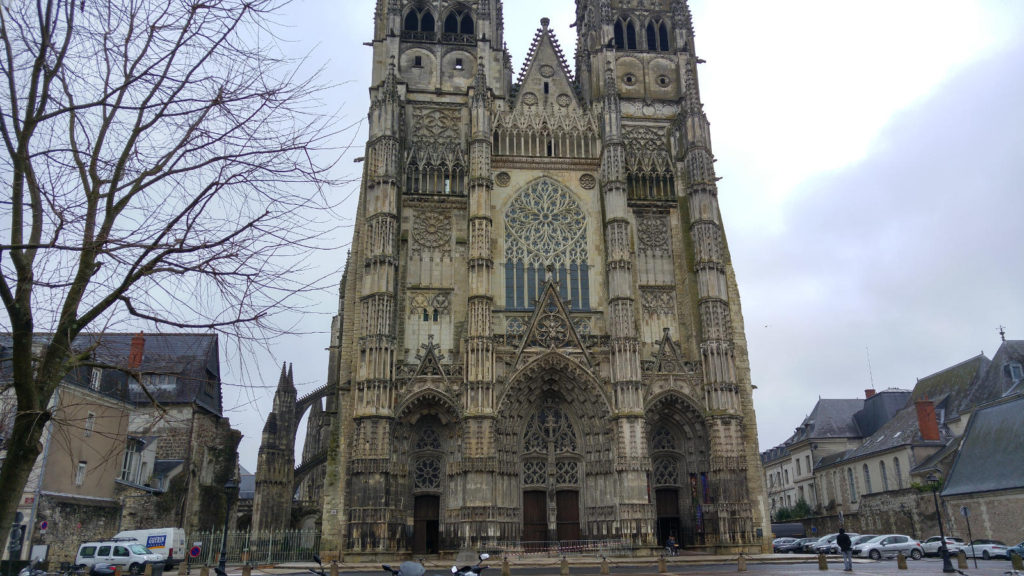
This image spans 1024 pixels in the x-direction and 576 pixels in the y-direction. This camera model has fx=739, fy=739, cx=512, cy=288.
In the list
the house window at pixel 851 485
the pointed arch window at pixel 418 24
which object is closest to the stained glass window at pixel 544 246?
the pointed arch window at pixel 418 24

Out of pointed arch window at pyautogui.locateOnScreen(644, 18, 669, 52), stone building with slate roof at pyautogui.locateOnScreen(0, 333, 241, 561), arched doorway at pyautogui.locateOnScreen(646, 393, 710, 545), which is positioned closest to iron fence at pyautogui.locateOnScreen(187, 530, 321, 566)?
stone building with slate roof at pyautogui.locateOnScreen(0, 333, 241, 561)

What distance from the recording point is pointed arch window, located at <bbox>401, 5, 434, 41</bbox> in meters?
39.0

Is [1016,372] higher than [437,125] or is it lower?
lower

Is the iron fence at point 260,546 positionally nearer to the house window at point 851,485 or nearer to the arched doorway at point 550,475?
the arched doorway at point 550,475

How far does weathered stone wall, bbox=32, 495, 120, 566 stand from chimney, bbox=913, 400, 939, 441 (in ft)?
143

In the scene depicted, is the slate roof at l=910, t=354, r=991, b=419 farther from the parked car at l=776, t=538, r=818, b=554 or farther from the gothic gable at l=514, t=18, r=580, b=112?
the gothic gable at l=514, t=18, r=580, b=112

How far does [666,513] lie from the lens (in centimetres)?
3316

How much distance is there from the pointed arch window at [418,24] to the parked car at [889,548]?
105ft

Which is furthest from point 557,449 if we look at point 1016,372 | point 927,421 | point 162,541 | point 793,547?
point 1016,372

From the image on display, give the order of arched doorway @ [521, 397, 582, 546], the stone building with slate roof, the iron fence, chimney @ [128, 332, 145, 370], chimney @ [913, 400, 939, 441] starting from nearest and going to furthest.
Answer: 1. chimney @ [128, 332, 145, 370]
2. the stone building with slate roof
3. the iron fence
4. arched doorway @ [521, 397, 582, 546]
5. chimney @ [913, 400, 939, 441]

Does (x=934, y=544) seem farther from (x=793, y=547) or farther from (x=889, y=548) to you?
(x=793, y=547)

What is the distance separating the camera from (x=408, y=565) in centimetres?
895

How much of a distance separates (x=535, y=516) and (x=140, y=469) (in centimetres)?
1846

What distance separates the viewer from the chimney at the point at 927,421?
4431 centimetres
